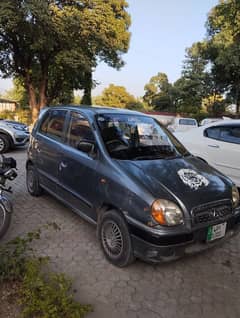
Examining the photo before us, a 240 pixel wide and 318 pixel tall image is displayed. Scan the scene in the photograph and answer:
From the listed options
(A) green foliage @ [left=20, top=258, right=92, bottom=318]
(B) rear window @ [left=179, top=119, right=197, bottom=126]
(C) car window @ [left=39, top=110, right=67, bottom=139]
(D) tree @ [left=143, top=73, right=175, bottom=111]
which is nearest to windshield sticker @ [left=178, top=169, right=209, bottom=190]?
(A) green foliage @ [left=20, top=258, right=92, bottom=318]

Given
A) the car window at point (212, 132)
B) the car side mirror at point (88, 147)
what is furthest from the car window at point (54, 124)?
the car window at point (212, 132)

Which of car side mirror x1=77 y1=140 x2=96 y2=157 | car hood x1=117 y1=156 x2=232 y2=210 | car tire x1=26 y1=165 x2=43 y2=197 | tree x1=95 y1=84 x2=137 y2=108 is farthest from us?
tree x1=95 y1=84 x2=137 y2=108

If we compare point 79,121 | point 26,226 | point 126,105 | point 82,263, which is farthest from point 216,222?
point 126,105

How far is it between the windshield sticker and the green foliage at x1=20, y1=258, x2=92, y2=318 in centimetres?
149

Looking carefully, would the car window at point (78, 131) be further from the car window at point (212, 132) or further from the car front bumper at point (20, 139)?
the car front bumper at point (20, 139)

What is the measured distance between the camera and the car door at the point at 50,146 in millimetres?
3838

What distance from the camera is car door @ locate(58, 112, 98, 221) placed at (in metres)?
3.11

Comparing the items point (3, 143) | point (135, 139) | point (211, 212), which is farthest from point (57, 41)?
point (211, 212)

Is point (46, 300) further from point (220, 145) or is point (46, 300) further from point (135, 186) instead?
point (220, 145)

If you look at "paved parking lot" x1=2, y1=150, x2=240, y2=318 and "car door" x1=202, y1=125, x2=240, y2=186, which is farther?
"car door" x1=202, y1=125, x2=240, y2=186

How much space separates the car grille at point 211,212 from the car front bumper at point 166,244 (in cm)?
9

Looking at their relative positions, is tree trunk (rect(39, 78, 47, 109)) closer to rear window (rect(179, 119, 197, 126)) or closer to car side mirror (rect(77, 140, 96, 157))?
rear window (rect(179, 119, 197, 126))

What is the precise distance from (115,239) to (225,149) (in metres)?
3.26

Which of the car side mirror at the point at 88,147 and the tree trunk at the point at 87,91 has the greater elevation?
the tree trunk at the point at 87,91
